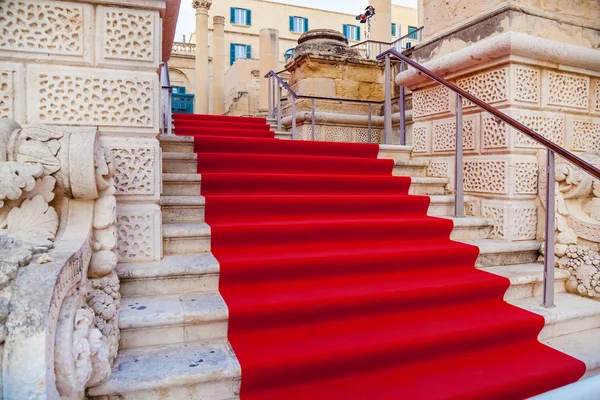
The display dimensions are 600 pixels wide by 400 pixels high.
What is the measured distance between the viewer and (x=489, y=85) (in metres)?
3.12

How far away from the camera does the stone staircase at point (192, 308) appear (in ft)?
5.09

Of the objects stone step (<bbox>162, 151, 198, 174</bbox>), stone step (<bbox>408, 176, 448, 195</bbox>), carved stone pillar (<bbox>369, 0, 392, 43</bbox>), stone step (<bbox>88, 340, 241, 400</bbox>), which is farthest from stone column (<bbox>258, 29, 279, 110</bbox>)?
stone step (<bbox>88, 340, 241, 400</bbox>)

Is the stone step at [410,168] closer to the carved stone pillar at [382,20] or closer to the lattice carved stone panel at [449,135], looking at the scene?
the lattice carved stone panel at [449,135]

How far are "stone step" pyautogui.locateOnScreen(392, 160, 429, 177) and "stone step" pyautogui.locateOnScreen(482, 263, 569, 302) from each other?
46.3 inches

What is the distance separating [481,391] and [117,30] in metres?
2.39

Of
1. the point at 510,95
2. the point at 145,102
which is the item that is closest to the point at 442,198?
the point at 510,95

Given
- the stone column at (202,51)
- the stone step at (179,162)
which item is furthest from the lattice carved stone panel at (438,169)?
the stone column at (202,51)

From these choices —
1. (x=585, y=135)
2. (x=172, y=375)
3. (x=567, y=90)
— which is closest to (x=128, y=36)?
(x=172, y=375)

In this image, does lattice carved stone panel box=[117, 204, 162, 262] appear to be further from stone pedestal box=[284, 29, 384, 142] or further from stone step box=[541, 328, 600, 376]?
stone pedestal box=[284, 29, 384, 142]

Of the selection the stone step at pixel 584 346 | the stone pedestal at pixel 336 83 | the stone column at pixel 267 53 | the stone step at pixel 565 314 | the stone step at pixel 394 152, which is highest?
the stone column at pixel 267 53

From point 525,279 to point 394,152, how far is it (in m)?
1.70

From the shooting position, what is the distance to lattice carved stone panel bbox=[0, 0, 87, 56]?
199 cm

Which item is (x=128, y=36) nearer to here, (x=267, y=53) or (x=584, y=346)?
(x=584, y=346)

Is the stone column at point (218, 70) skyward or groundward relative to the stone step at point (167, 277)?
skyward
